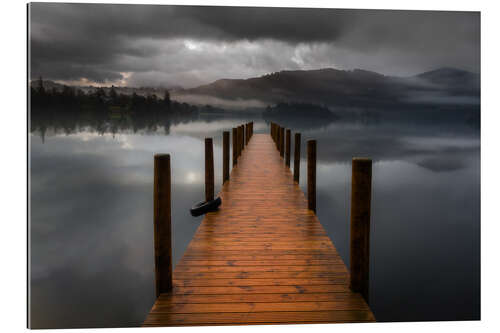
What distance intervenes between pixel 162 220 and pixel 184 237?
18.8 ft

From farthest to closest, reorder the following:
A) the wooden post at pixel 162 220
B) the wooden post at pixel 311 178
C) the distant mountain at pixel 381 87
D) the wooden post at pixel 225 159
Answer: the wooden post at pixel 225 159 → the distant mountain at pixel 381 87 → the wooden post at pixel 311 178 → the wooden post at pixel 162 220

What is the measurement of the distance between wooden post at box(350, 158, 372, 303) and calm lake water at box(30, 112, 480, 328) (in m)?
2.02

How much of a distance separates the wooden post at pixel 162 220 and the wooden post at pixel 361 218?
56.1 inches

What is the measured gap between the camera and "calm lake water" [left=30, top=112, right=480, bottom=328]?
521cm

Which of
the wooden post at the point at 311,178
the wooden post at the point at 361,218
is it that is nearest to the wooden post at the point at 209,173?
the wooden post at the point at 311,178

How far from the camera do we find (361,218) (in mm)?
2379

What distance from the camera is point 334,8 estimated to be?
349 cm

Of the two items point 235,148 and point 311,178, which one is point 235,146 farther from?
point 311,178

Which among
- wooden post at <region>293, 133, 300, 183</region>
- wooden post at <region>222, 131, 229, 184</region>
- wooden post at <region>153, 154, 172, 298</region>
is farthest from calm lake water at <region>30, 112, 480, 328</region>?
wooden post at <region>153, 154, 172, 298</region>

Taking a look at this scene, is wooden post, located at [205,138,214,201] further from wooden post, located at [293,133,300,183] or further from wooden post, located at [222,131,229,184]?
wooden post, located at [293,133,300,183]

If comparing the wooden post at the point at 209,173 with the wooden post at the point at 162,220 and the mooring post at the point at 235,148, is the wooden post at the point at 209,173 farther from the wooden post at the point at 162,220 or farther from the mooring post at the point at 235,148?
the mooring post at the point at 235,148

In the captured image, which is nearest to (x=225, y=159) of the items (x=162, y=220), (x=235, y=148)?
(x=235, y=148)

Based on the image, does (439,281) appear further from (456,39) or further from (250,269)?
(250,269)

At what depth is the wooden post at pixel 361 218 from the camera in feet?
7.76
